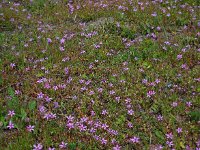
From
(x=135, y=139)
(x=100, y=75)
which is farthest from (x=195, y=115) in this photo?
(x=100, y=75)

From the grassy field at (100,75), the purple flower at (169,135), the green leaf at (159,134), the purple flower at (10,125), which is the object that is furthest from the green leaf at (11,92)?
the purple flower at (169,135)

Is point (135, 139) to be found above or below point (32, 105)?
below

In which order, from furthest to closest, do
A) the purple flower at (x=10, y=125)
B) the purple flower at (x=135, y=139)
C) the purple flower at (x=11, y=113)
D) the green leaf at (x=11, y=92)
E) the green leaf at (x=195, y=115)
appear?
the green leaf at (x=11, y=92), the green leaf at (x=195, y=115), the purple flower at (x=11, y=113), the purple flower at (x=10, y=125), the purple flower at (x=135, y=139)

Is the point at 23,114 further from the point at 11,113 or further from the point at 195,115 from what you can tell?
the point at 195,115

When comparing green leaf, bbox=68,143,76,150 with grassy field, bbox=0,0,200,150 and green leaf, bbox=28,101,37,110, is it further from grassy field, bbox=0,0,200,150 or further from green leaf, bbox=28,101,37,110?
green leaf, bbox=28,101,37,110

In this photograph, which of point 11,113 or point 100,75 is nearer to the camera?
point 11,113

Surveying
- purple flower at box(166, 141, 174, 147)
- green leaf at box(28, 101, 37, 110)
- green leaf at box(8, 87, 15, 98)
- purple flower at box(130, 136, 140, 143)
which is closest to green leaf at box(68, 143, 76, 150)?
purple flower at box(130, 136, 140, 143)

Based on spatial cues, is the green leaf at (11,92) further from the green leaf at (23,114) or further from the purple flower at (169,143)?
the purple flower at (169,143)

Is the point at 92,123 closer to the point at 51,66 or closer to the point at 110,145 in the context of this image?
the point at 110,145

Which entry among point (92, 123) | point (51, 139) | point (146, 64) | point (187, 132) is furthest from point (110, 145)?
point (146, 64)
